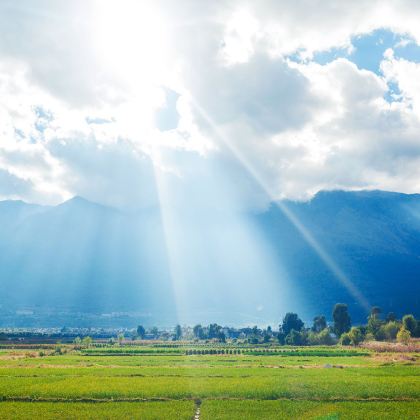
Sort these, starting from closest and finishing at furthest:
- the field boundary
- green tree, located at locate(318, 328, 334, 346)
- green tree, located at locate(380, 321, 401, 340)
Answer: the field boundary, green tree, located at locate(380, 321, 401, 340), green tree, located at locate(318, 328, 334, 346)

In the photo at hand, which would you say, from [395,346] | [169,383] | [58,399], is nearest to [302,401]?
[169,383]

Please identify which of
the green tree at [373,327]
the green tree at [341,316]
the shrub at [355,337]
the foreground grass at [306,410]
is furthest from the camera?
the green tree at [341,316]

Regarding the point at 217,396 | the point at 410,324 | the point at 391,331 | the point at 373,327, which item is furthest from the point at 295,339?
the point at 217,396

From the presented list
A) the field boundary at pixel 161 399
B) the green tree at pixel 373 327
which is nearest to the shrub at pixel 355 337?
the green tree at pixel 373 327

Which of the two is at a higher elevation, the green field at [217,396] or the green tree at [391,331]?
the green field at [217,396]

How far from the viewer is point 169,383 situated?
45688mm

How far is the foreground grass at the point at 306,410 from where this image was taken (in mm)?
30509

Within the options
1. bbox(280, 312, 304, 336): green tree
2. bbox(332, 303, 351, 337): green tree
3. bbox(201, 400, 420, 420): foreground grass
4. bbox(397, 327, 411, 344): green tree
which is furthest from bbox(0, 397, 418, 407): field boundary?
bbox(280, 312, 304, 336): green tree

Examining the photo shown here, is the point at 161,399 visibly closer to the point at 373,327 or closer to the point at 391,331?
the point at 391,331

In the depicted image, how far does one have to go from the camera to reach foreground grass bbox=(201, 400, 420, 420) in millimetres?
30509

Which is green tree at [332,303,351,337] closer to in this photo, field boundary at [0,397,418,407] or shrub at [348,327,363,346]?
shrub at [348,327,363,346]

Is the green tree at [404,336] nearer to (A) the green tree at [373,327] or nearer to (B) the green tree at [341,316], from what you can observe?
(A) the green tree at [373,327]

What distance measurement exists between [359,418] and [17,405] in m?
27.0

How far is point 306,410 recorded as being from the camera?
32594mm
